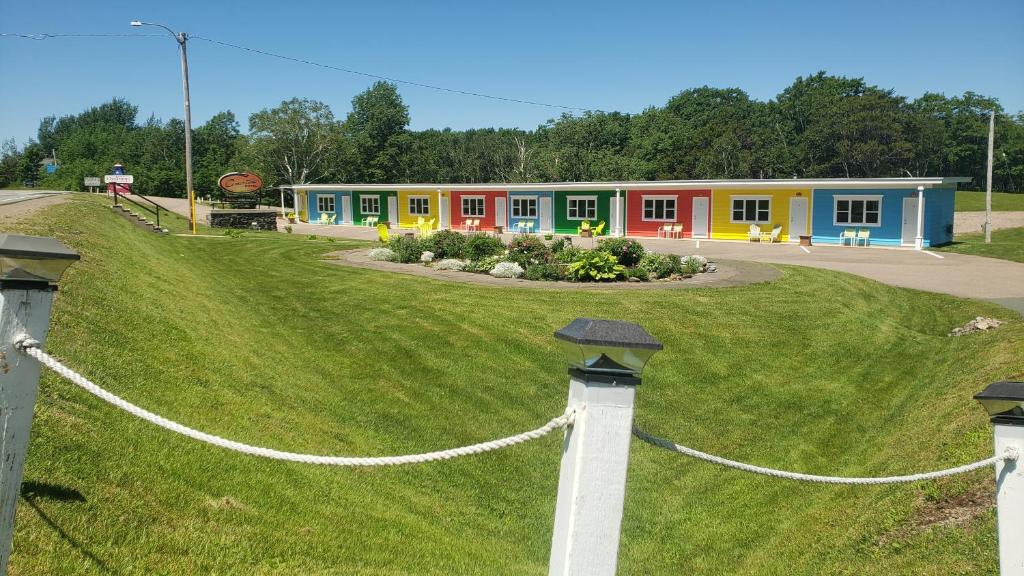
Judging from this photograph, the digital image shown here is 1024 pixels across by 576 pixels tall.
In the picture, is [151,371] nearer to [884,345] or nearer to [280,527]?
[280,527]

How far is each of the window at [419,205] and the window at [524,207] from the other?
6061mm

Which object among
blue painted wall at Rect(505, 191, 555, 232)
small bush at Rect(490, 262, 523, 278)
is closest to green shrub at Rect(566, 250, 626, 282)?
small bush at Rect(490, 262, 523, 278)

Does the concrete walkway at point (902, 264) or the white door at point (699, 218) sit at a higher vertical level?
the white door at point (699, 218)

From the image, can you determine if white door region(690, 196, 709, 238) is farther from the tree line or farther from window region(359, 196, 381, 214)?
the tree line

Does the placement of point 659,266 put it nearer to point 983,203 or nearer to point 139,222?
point 139,222

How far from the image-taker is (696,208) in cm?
3475

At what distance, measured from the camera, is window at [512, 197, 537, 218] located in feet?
132

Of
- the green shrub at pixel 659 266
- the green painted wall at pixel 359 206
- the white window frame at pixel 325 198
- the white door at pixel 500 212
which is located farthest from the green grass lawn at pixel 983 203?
the green shrub at pixel 659 266

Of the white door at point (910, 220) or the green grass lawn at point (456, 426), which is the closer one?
the green grass lawn at point (456, 426)

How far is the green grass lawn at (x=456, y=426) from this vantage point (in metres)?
4.32

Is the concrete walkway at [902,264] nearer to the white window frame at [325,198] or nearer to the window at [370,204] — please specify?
the window at [370,204]

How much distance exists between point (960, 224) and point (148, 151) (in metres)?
79.4

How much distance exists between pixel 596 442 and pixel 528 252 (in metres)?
16.9

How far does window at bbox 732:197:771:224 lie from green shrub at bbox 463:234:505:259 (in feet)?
54.6
